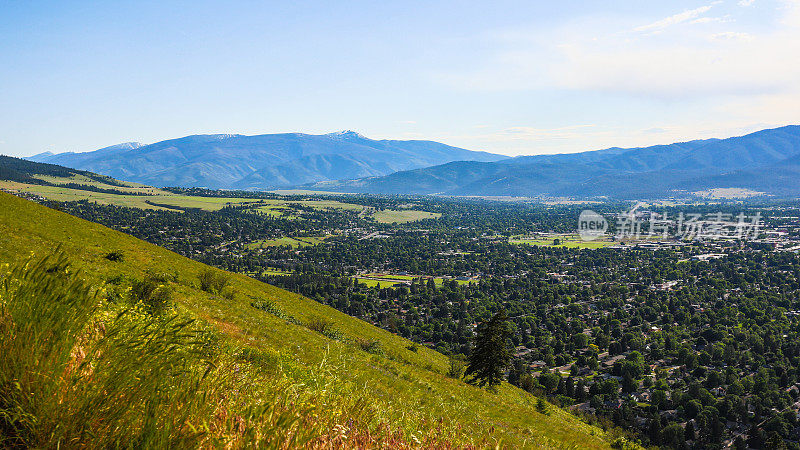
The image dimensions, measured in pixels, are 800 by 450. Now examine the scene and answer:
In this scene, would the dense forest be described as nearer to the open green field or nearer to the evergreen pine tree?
the open green field

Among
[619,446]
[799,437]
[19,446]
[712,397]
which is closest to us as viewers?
[19,446]

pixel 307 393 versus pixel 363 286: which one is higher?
pixel 307 393

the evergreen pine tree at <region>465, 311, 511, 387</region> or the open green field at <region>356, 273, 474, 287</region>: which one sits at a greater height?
the evergreen pine tree at <region>465, 311, 511, 387</region>

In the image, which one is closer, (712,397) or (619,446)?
(619,446)

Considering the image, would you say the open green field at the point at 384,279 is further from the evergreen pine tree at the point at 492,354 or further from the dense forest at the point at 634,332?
the evergreen pine tree at the point at 492,354

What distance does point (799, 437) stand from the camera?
79.3 metres

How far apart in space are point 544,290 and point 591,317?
27907mm

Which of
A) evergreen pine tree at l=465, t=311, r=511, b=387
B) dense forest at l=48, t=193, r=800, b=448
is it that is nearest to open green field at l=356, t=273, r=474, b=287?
dense forest at l=48, t=193, r=800, b=448

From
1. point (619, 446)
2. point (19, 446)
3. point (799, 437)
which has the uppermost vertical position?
point (19, 446)

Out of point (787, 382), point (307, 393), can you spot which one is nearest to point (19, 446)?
point (307, 393)

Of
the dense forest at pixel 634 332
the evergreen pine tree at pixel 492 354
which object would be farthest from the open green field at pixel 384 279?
the evergreen pine tree at pixel 492 354

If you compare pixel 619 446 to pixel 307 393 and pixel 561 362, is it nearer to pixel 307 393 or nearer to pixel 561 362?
pixel 307 393

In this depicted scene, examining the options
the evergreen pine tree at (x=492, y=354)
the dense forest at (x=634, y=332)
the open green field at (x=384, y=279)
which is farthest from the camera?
the open green field at (x=384, y=279)

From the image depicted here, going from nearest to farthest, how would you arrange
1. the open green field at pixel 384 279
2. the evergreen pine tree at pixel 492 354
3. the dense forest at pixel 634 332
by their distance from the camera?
the evergreen pine tree at pixel 492 354 → the dense forest at pixel 634 332 → the open green field at pixel 384 279
